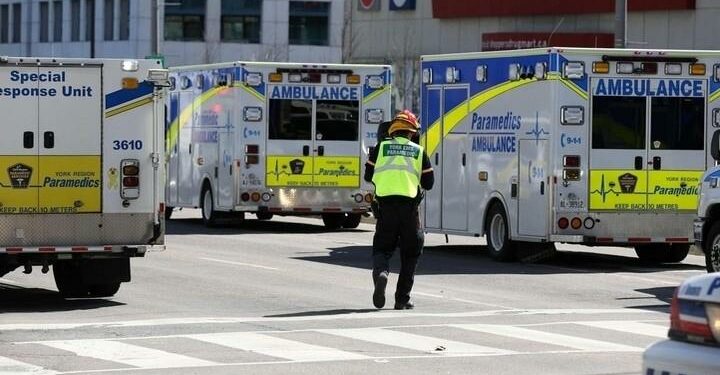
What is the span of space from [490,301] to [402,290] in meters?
1.55

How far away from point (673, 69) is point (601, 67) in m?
1.01

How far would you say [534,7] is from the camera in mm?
60219

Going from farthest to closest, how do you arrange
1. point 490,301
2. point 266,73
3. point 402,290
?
1. point 266,73
2. point 490,301
3. point 402,290

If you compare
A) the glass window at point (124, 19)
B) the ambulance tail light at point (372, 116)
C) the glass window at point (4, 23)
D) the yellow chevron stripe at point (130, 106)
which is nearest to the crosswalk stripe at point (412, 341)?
the yellow chevron stripe at point (130, 106)

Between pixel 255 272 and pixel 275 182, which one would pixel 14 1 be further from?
pixel 255 272

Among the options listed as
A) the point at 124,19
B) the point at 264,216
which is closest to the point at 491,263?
the point at 264,216

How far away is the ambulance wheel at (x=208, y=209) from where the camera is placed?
102 feet

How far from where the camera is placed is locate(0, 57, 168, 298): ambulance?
56.0 ft

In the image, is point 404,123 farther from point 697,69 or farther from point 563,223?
point 697,69

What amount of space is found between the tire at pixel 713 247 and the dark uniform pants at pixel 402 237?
14.3 feet

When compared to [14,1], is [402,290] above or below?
below

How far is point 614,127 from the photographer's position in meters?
22.2

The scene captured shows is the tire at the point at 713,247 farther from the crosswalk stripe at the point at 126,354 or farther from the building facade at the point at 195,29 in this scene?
the building facade at the point at 195,29

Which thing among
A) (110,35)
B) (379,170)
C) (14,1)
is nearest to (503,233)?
(379,170)
